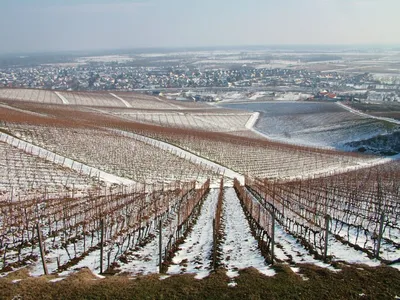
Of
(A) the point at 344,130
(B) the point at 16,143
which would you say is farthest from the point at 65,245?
(A) the point at 344,130

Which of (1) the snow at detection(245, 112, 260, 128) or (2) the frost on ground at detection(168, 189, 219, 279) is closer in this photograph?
(2) the frost on ground at detection(168, 189, 219, 279)

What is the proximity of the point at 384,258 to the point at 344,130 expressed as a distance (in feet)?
173

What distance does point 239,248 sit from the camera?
10297mm

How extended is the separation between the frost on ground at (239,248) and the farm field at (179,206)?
0.13 ft

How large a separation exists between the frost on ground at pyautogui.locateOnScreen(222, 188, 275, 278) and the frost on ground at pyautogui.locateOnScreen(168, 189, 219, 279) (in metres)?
0.47

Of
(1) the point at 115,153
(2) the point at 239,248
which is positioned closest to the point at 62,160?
(1) the point at 115,153

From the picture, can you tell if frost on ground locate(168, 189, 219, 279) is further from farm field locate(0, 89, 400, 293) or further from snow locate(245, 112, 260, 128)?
snow locate(245, 112, 260, 128)

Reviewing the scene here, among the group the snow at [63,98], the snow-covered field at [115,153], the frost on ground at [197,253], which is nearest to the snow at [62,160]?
the snow-covered field at [115,153]

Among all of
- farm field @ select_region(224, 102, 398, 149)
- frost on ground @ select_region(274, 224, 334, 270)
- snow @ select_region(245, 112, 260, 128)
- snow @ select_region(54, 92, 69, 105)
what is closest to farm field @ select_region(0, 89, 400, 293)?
frost on ground @ select_region(274, 224, 334, 270)

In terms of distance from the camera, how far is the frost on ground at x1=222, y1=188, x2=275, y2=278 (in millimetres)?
8422

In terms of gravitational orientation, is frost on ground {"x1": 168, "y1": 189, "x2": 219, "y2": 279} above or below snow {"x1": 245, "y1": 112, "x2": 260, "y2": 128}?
above

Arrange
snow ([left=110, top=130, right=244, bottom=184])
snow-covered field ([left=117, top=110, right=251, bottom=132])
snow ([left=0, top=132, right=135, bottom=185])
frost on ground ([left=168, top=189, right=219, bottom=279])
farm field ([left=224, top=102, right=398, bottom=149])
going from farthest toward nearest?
snow-covered field ([left=117, top=110, right=251, bottom=132]), farm field ([left=224, top=102, right=398, bottom=149]), snow ([left=110, top=130, right=244, bottom=184]), snow ([left=0, top=132, right=135, bottom=185]), frost on ground ([left=168, top=189, right=219, bottom=279])

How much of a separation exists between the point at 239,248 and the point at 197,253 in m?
1.24

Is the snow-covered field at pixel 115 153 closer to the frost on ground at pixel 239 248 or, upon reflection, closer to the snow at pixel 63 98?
the frost on ground at pixel 239 248
